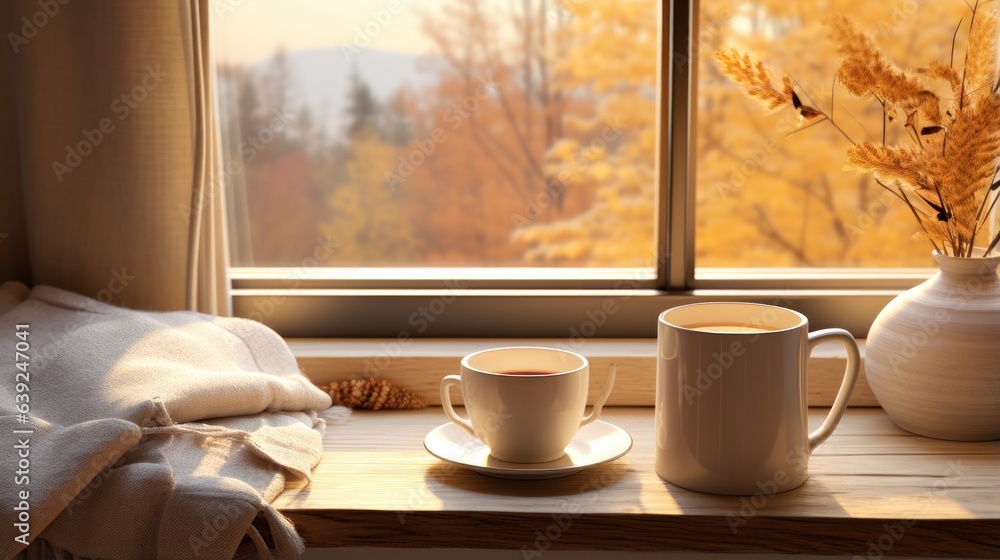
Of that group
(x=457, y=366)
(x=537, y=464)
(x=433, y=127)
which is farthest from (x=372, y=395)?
(x=433, y=127)

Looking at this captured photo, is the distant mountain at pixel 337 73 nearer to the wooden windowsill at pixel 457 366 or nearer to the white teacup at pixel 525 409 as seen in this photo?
the wooden windowsill at pixel 457 366

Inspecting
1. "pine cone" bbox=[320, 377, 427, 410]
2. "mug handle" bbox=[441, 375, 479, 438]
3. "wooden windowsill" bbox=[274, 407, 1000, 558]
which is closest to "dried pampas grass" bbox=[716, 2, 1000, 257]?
"wooden windowsill" bbox=[274, 407, 1000, 558]

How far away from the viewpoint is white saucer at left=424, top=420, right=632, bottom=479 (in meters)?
0.86

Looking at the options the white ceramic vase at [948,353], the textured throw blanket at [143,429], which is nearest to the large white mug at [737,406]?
the white ceramic vase at [948,353]

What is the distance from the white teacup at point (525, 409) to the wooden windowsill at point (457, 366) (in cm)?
22

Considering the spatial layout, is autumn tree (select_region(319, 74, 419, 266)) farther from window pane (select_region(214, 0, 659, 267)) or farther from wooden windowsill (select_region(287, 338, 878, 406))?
wooden windowsill (select_region(287, 338, 878, 406))

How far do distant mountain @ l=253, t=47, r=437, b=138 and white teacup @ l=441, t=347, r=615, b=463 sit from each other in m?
0.60

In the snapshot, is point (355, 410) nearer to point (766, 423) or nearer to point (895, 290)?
point (766, 423)

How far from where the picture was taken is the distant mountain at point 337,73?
1.29 metres

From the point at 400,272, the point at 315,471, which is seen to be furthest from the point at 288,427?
the point at 400,272

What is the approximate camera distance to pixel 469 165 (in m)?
1.80

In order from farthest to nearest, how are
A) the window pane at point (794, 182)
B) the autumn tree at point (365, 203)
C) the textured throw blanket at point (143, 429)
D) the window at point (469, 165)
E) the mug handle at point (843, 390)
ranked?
the window pane at point (794, 182) < the autumn tree at point (365, 203) < the window at point (469, 165) < the mug handle at point (843, 390) < the textured throw blanket at point (143, 429)

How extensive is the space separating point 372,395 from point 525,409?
12.8 inches

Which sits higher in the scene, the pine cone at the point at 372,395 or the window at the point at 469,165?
the window at the point at 469,165
